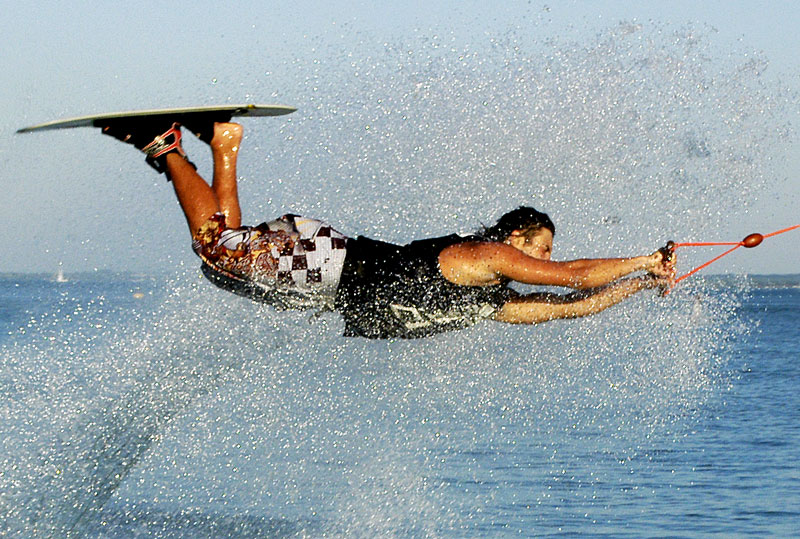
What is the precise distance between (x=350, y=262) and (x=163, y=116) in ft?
5.22

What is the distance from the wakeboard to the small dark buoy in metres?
3.27

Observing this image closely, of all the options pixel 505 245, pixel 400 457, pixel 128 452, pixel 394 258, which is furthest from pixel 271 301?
pixel 400 457

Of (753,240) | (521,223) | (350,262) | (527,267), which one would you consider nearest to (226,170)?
(350,262)

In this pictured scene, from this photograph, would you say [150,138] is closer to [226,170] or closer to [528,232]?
[226,170]

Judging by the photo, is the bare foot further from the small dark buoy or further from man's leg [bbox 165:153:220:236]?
the small dark buoy

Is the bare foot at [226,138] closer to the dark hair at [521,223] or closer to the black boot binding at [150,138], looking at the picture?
the black boot binding at [150,138]

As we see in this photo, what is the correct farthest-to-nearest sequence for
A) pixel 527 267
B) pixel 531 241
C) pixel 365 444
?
pixel 365 444
pixel 531 241
pixel 527 267

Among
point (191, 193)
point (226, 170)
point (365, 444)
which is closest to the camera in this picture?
point (191, 193)

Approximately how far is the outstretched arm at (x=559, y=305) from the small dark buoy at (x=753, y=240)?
88cm

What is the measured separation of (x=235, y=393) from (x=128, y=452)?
7.79 m

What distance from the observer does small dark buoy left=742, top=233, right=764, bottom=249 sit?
661 centimetres

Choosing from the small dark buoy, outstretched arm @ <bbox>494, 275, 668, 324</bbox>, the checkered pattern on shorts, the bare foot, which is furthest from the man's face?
the bare foot

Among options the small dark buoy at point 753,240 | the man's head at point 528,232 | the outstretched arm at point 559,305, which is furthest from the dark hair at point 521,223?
the small dark buoy at point 753,240

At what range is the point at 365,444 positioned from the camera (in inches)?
533
